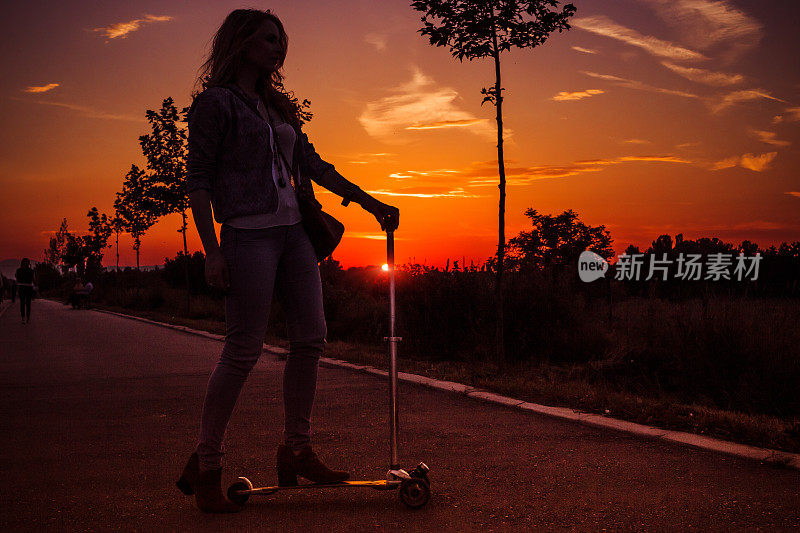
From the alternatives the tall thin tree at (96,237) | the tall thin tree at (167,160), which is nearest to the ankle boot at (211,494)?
the tall thin tree at (167,160)

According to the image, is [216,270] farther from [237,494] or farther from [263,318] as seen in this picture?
[237,494]

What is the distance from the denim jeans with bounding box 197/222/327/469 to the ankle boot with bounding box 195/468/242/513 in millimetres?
44

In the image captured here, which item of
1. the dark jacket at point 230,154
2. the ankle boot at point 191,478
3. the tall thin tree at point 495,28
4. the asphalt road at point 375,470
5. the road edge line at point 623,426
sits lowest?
the asphalt road at point 375,470

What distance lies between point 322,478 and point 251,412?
9.09 feet

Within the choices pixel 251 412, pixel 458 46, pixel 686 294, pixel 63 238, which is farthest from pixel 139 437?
pixel 63 238

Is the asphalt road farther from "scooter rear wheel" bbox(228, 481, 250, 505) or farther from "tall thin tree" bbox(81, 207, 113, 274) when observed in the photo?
"tall thin tree" bbox(81, 207, 113, 274)

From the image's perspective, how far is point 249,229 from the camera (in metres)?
3.19

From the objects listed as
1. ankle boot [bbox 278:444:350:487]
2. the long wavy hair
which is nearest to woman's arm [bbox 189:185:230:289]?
the long wavy hair

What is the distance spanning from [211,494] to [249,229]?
117 centimetres

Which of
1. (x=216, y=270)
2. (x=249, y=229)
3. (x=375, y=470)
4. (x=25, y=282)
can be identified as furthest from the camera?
(x=25, y=282)

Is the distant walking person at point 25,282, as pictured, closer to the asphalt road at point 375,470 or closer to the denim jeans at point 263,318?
the asphalt road at point 375,470

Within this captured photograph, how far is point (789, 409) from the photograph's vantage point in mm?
7012

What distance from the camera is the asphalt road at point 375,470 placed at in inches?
125

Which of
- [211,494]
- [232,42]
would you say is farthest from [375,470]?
[232,42]
